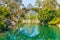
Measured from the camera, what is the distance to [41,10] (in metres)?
36.7

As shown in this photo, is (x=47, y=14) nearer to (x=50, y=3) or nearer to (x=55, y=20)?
(x=55, y=20)

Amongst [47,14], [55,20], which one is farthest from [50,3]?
[55,20]

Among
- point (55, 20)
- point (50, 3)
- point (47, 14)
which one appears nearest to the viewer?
point (55, 20)

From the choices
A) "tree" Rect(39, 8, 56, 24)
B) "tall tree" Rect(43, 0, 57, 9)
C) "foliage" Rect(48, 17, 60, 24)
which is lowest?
"foliage" Rect(48, 17, 60, 24)

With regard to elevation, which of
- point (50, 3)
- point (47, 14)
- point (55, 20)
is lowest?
point (55, 20)

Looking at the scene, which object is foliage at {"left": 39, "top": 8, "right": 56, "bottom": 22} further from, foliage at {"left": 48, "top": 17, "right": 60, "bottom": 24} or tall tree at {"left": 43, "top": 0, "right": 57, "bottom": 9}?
tall tree at {"left": 43, "top": 0, "right": 57, "bottom": 9}

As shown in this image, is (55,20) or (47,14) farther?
(47,14)

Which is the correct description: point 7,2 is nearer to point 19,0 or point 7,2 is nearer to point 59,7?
point 19,0

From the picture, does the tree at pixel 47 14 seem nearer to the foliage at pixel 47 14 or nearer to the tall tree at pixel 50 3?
the foliage at pixel 47 14

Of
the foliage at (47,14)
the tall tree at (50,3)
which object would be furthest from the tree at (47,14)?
the tall tree at (50,3)

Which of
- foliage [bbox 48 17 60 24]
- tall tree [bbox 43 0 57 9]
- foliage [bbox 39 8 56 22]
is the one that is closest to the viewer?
foliage [bbox 48 17 60 24]

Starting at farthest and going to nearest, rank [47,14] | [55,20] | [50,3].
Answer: [50,3]
[47,14]
[55,20]

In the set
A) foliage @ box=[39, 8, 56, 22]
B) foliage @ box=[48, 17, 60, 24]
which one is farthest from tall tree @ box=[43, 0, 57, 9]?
foliage @ box=[48, 17, 60, 24]

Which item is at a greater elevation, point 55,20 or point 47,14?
point 47,14
